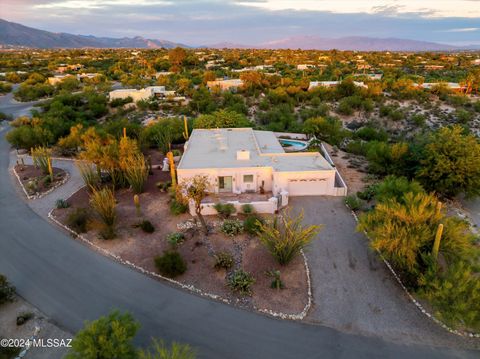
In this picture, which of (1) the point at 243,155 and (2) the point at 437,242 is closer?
(2) the point at 437,242

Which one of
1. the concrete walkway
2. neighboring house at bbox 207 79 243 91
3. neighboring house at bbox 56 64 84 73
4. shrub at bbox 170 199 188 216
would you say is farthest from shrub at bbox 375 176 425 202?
neighboring house at bbox 56 64 84 73

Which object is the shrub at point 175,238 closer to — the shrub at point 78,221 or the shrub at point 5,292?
the shrub at point 78,221

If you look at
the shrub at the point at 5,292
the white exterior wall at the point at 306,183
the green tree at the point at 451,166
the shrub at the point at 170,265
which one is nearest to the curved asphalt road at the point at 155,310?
the shrub at the point at 5,292

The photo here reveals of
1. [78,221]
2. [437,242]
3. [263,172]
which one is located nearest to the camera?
[437,242]

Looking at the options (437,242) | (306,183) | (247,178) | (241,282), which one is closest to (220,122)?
(247,178)

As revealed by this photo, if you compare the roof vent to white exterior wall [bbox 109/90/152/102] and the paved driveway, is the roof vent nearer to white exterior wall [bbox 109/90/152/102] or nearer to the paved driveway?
the paved driveway

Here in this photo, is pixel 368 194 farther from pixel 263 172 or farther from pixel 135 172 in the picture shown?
pixel 135 172
